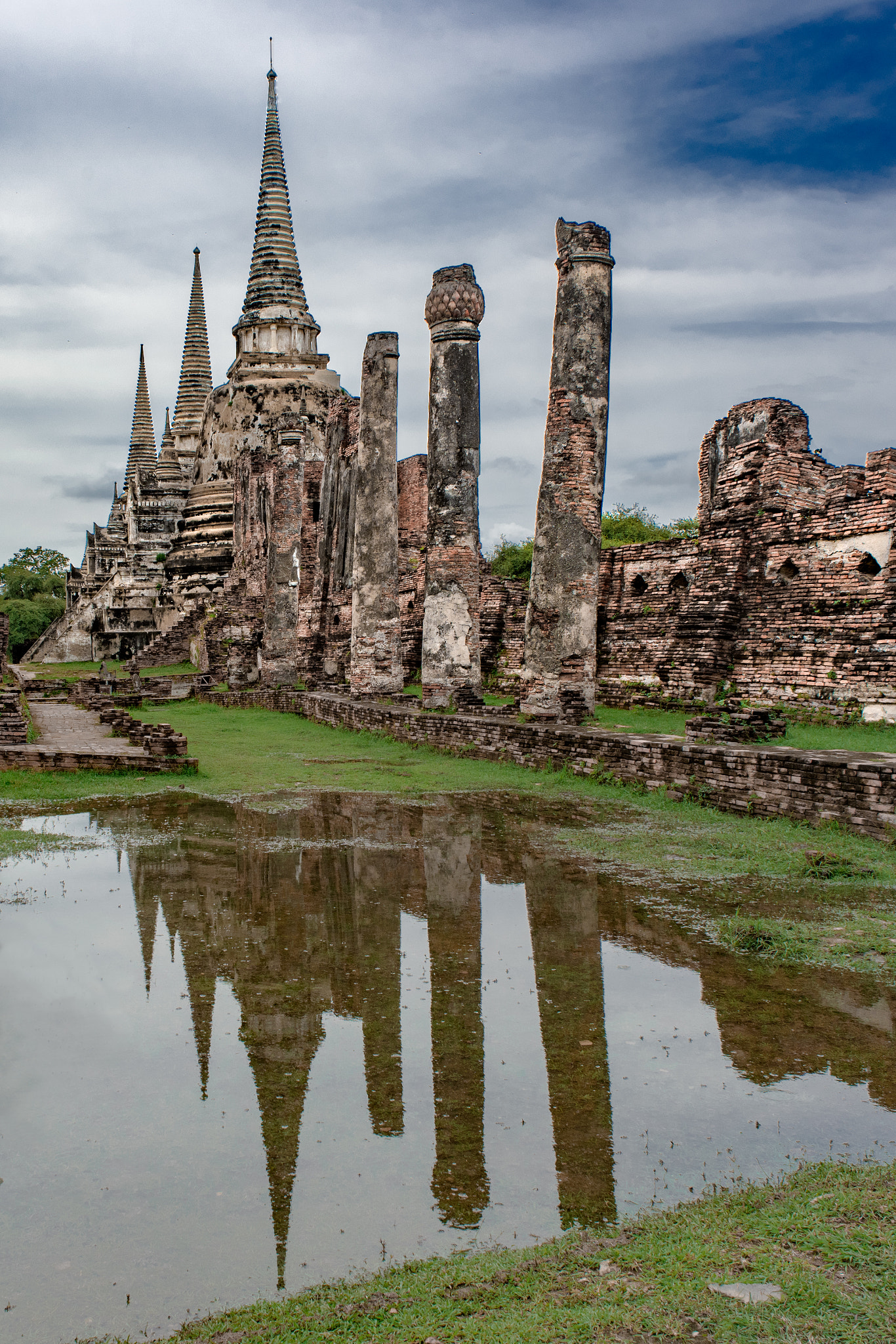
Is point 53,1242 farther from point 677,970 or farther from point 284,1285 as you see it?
point 677,970

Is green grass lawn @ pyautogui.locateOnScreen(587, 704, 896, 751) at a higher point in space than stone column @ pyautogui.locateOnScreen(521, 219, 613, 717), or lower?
lower

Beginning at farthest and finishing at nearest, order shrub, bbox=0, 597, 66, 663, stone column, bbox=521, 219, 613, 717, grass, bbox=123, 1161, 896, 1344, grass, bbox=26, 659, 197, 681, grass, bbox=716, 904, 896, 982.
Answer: shrub, bbox=0, 597, 66, 663 → grass, bbox=26, 659, 197, 681 → stone column, bbox=521, 219, 613, 717 → grass, bbox=716, 904, 896, 982 → grass, bbox=123, 1161, 896, 1344

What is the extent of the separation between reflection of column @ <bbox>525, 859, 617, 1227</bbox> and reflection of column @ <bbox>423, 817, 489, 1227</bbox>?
0.27 m

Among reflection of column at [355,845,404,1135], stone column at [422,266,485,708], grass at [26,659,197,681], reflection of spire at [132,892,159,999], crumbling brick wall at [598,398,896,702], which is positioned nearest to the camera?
reflection of column at [355,845,404,1135]

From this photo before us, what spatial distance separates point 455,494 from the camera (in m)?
15.5

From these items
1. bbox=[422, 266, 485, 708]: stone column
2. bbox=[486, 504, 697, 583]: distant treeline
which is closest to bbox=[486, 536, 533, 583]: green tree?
bbox=[486, 504, 697, 583]: distant treeline

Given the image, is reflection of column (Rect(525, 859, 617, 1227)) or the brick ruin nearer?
reflection of column (Rect(525, 859, 617, 1227))

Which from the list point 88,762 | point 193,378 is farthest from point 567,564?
point 193,378

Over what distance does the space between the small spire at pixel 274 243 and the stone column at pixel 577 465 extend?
3246cm

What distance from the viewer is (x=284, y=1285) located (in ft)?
8.95

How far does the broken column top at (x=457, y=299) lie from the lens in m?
15.5

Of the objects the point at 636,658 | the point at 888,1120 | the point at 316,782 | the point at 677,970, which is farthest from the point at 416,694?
the point at 888,1120

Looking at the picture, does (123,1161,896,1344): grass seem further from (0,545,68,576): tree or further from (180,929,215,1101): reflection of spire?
(0,545,68,576): tree

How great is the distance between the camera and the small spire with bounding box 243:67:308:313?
142 ft
